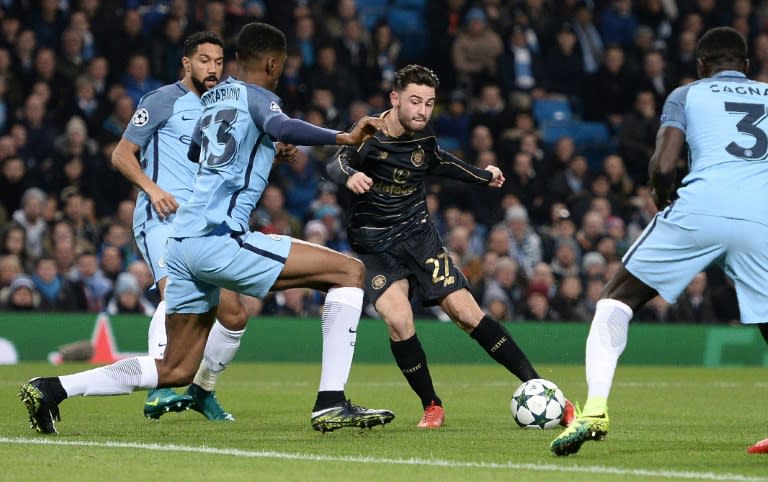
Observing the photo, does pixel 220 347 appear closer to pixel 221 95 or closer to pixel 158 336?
pixel 158 336

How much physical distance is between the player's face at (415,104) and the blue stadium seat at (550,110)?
12.0 m

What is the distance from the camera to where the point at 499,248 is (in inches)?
691

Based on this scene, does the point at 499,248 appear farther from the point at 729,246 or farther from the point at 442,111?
the point at 729,246

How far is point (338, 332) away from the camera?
8094mm

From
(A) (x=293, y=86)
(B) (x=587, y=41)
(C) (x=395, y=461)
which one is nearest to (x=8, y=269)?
(A) (x=293, y=86)

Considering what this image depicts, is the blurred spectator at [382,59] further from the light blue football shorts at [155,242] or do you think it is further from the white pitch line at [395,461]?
the white pitch line at [395,461]

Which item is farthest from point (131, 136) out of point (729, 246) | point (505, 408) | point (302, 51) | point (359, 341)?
point (302, 51)

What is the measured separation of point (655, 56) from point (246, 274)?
14.3 metres

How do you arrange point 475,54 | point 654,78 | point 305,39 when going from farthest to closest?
point 654,78, point 475,54, point 305,39

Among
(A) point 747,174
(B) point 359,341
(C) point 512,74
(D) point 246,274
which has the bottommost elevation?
(B) point 359,341

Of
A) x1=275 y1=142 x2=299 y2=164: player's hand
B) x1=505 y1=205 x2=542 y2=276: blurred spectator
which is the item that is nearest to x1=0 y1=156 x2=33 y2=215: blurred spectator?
x1=505 y1=205 x2=542 y2=276: blurred spectator

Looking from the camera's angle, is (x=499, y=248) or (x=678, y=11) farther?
(x=678, y=11)

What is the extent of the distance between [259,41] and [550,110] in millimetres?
13605

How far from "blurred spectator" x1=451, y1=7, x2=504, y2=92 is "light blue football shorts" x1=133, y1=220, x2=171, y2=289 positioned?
11.7m
